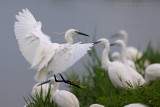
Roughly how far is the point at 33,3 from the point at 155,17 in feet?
21.3

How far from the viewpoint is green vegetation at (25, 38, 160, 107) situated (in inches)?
236

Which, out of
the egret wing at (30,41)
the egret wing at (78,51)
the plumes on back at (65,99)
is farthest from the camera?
the plumes on back at (65,99)

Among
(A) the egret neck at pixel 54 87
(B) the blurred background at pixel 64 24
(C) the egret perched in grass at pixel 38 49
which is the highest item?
(C) the egret perched in grass at pixel 38 49

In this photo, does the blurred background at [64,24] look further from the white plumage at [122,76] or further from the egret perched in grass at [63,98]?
the white plumage at [122,76]

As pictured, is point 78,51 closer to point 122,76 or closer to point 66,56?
point 66,56

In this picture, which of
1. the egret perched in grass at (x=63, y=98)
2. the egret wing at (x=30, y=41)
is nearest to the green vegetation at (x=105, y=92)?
the egret perched in grass at (x=63, y=98)

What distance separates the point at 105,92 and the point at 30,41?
2059mm

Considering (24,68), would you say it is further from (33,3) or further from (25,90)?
(33,3)

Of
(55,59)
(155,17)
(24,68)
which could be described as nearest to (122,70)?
(55,59)

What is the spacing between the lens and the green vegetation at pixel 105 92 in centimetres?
599

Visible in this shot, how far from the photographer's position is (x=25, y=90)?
30.8ft

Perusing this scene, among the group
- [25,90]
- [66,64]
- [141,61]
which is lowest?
[25,90]

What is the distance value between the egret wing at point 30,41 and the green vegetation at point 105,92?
63 centimetres

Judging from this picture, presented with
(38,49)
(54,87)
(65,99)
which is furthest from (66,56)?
(54,87)
